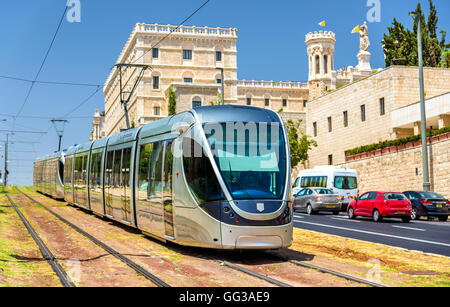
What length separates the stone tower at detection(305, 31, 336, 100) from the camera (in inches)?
3519

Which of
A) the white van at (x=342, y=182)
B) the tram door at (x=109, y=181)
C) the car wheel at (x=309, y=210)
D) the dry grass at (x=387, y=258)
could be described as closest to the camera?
the dry grass at (x=387, y=258)

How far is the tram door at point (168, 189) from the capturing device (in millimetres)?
12180

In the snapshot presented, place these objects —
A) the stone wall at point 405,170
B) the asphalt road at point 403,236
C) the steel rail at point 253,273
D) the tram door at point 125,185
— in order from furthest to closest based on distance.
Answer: the stone wall at point 405,170 < the tram door at point 125,185 < the asphalt road at point 403,236 < the steel rail at point 253,273

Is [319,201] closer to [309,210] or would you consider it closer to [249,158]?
[309,210]

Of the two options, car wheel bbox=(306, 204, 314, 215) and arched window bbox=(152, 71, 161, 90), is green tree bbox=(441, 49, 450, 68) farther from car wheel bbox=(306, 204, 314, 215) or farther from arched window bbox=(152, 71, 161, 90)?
arched window bbox=(152, 71, 161, 90)

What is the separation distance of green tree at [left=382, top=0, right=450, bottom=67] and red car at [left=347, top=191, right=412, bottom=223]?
38767 mm

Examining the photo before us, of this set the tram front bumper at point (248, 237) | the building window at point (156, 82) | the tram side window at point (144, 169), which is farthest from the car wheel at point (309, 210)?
the building window at point (156, 82)

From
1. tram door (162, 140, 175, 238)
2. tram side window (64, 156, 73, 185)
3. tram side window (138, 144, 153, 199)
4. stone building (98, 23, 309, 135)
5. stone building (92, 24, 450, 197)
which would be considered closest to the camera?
tram door (162, 140, 175, 238)

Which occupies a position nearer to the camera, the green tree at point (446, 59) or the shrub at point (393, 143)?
the shrub at point (393, 143)

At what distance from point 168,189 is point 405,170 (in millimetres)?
27675

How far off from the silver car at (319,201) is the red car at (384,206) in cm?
366

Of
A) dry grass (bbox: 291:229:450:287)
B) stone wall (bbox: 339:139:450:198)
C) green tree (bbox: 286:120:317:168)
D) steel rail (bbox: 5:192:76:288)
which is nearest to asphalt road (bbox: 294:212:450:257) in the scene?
dry grass (bbox: 291:229:450:287)

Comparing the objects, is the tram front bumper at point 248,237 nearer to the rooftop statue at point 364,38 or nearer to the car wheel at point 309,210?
the car wheel at point 309,210

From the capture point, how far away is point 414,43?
62.1m
